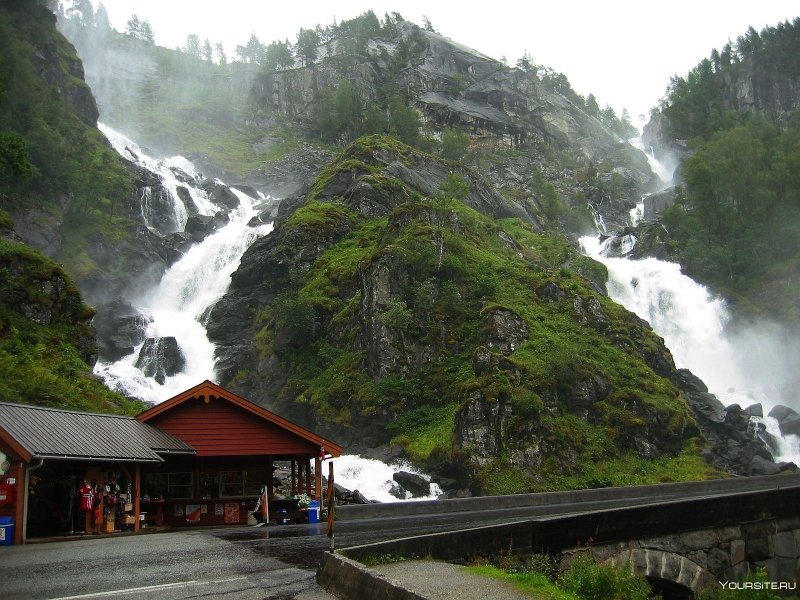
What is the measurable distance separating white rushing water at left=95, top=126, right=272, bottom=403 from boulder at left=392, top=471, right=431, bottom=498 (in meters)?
16.9

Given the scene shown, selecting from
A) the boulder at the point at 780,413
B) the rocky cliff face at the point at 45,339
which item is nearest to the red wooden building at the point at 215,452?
the rocky cliff face at the point at 45,339

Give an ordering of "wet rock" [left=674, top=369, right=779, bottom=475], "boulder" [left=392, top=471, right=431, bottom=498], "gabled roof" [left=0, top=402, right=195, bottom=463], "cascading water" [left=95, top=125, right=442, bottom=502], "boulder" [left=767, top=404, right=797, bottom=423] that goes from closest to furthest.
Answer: "gabled roof" [left=0, top=402, right=195, bottom=463] → "boulder" [left=392, top=471, right=431, bottom=498] → "cascading water" [left=95, top=125, right=442, bottom=502] → "wet rock" [left=674, top=369, right=779, bottom=475] → "boulder" [left=767, top=404, right=797, bottom=423]

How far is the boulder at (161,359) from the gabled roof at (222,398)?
25.1 meters

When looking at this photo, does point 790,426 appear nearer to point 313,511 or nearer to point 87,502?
point 313,511

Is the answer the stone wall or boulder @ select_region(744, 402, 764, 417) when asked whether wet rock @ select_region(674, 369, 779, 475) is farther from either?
the stone wall

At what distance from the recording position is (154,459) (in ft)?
66.2

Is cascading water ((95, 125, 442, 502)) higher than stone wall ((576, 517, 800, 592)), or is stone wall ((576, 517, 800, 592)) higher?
cascading water ((95, 125, 442, 502))

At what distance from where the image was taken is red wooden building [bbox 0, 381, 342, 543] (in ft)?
57.9

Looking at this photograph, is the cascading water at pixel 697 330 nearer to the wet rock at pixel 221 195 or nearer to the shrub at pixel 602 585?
the wet rock at pixel 221 195

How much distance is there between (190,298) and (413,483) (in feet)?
102

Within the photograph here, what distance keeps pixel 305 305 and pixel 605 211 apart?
179 feet

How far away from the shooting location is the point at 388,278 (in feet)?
160

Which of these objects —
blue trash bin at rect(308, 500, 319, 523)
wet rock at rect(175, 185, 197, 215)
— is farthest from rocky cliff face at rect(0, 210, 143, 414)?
wet rock at rect(175, 185, 197, 215)

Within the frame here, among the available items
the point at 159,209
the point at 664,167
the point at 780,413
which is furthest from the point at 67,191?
the point at 664,167
